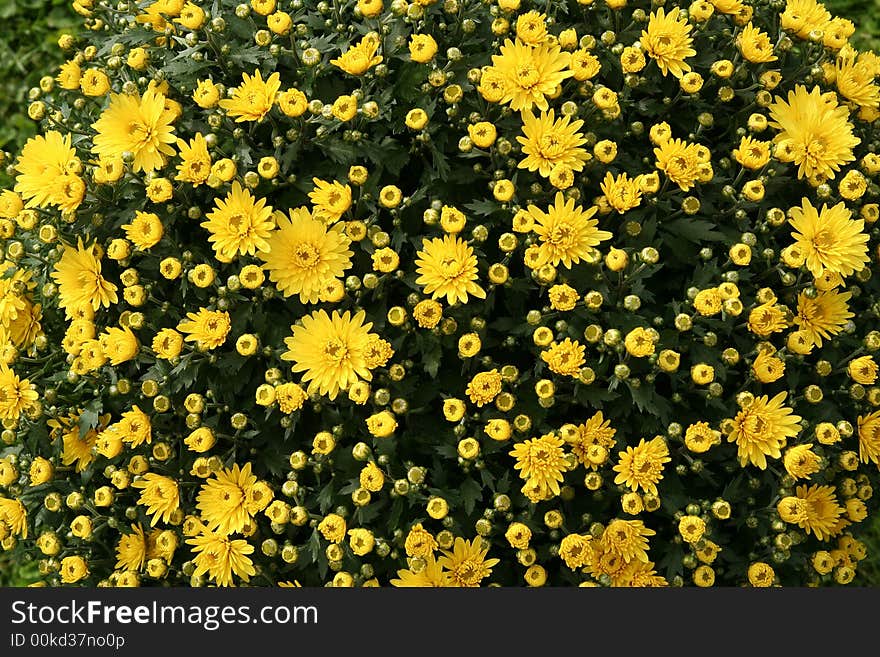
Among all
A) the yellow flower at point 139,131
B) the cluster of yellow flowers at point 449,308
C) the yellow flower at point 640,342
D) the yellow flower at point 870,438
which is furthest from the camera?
the yellow flower at point 870,438

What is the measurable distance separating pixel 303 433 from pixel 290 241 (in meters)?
0.51

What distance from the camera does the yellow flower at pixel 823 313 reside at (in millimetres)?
2387

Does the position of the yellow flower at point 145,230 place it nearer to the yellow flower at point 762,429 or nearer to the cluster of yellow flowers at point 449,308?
the cluster of yellow flowers at point 449,308

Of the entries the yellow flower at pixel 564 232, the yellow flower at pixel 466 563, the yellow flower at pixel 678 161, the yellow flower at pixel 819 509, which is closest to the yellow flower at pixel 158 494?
the yellow flower at pixel 466 563

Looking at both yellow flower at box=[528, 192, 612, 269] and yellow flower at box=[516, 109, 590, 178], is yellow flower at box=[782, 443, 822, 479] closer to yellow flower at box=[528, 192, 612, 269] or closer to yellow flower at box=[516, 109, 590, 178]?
yellow flower at box=[528, 192, 612, 269]

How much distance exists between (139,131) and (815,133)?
1795mm

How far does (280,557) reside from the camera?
7.99 feet

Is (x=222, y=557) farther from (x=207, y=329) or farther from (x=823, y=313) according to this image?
(x=823, y=313)

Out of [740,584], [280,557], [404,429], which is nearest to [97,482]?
[280,557]

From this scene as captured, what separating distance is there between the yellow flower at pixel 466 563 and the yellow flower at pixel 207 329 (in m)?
0.78

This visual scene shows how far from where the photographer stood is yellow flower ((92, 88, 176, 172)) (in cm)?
235

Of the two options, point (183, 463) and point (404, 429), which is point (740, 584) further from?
point (183, 463)

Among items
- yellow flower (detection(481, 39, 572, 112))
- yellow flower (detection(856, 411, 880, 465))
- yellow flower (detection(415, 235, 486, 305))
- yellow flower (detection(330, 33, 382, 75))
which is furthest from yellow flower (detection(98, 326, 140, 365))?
yellow flower (detection(856, 411, 880, 465))

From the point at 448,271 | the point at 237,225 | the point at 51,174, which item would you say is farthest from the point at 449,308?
the point at 51,174
